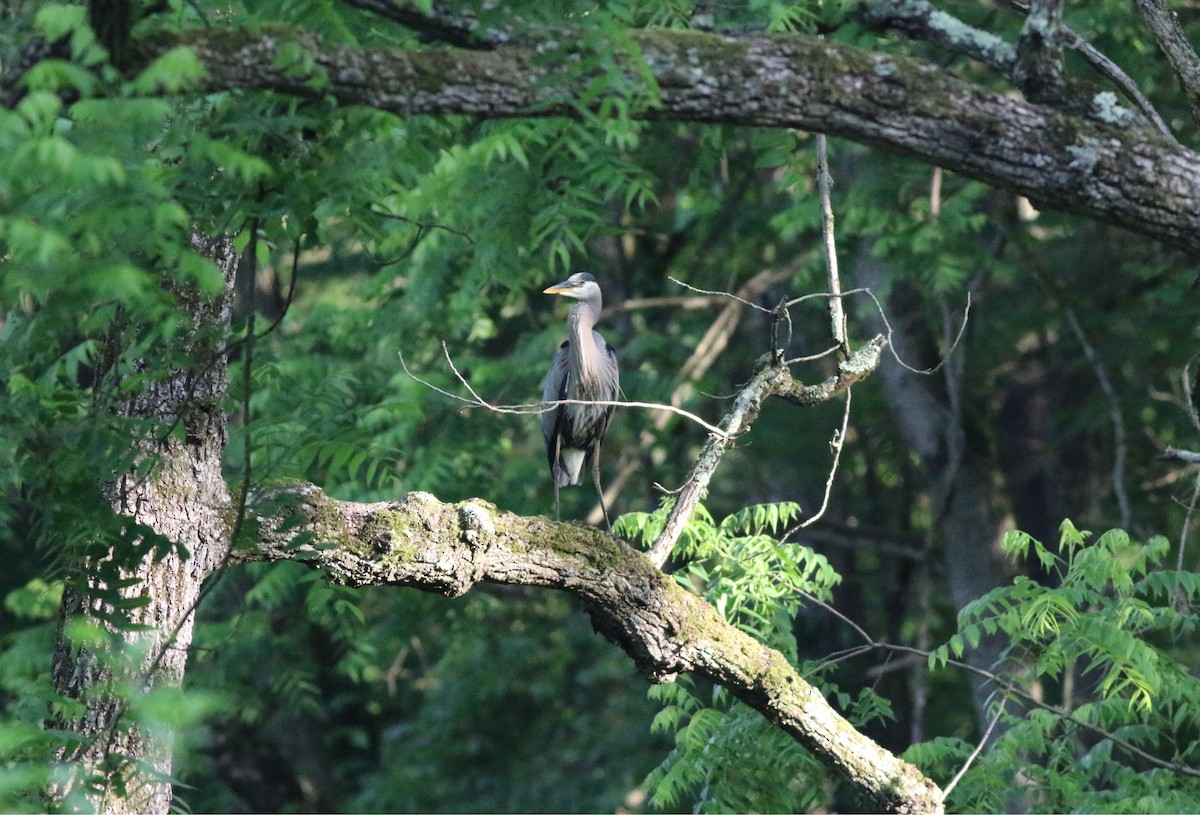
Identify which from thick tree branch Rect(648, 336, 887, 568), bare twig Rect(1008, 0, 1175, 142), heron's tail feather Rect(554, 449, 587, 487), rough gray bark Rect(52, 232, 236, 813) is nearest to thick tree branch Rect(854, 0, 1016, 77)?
bare twig Rect(1008, 0, 1175, 142)

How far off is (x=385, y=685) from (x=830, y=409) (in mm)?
5604

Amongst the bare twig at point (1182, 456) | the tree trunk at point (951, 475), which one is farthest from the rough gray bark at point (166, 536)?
the tree trunk at point (951, 475)

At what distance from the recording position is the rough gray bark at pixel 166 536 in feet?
11.7

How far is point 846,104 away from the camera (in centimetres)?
339

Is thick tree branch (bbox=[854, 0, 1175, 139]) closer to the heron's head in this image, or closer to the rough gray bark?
the rough gray bark

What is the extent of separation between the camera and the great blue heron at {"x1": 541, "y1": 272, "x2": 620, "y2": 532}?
6.38 meters

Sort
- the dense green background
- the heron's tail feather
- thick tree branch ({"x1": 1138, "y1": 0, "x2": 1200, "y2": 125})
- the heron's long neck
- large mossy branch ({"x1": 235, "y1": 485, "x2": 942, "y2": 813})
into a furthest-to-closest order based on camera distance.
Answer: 1. the heron's tail feather
2. the heron's long neck
3. thick tree branch ({"x1": 1138, "y1": 0, "x2": 1200, "y2": 125})
4. large mossy branch ({"x1": 235, "y1": 485, "x2": 942, "y2": 813})
5. the dense green background

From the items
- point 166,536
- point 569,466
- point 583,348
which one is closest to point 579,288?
point 583,348

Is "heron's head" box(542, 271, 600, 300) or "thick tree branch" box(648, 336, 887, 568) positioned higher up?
"thick tree branch" box(648, 336, 887, 568)

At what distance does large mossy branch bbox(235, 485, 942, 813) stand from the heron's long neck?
2223mm

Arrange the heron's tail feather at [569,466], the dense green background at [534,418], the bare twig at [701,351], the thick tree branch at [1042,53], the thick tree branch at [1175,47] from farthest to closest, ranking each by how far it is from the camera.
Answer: the bare twig at [701,351] < the heron's tail feather at [569,466] < the thick tree branch at [1175,47] < the thick tree branch at [1042,53] < the dense green background at [534,418]

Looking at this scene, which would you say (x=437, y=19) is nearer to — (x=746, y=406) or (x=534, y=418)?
(x=746, y=406)

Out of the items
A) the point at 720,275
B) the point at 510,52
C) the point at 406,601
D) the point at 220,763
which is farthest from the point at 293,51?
the point at 220,763

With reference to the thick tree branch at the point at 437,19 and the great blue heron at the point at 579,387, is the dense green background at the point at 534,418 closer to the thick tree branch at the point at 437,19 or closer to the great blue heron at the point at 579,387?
the thick tree branch at the point at 437,19
